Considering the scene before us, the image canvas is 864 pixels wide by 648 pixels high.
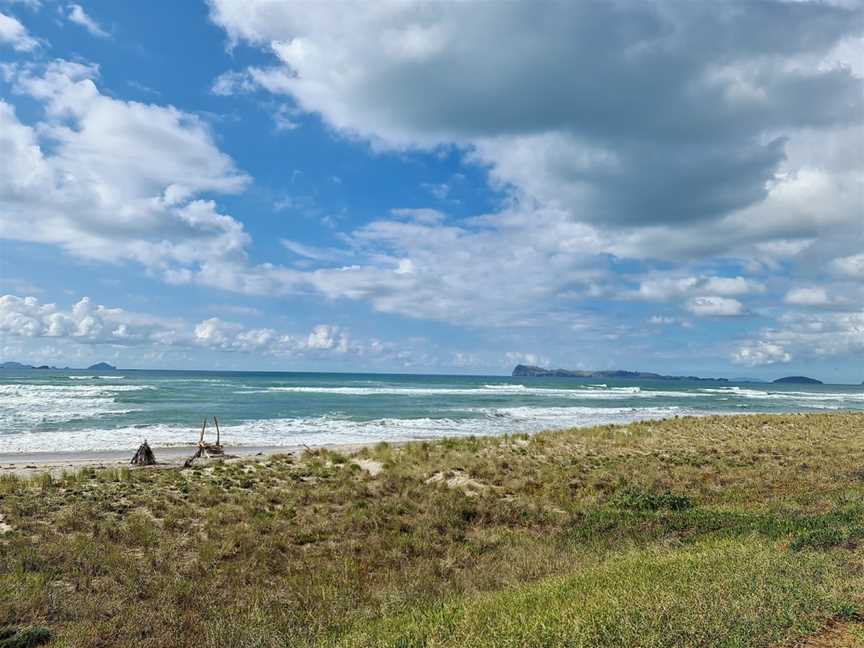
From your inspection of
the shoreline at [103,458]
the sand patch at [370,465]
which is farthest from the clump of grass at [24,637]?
the shoreline at [103,458]

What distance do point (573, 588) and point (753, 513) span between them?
7550 millimetres

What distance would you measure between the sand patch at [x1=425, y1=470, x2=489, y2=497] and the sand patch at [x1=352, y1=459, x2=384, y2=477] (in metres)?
2.24

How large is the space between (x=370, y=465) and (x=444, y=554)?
10122 millimetres

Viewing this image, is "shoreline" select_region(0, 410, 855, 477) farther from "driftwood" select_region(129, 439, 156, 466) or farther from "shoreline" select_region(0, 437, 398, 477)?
"driftwood" select_region(129, 439, 156, 466)

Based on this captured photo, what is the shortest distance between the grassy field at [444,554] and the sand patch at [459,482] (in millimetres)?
97

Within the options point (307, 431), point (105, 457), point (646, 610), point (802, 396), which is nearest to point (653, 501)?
point (646, 610)

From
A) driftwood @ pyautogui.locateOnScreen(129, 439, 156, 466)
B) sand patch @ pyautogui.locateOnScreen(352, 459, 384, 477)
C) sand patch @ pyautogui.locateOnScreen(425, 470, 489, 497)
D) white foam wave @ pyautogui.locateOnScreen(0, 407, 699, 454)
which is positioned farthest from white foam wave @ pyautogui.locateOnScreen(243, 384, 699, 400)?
sand patch @ pyautogui.locateOnScreen(425, 470, 489, 497)

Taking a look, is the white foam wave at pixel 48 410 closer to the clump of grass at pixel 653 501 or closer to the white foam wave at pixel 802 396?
the clump of grass at pixel 653 501

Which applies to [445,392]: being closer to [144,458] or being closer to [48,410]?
[48,410]

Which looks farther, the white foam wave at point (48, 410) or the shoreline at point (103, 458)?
the white foam wave at point (48, 410)

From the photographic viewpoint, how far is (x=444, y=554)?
10695 mm

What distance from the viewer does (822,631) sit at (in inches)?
213

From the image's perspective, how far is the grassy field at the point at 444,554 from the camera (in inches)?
236

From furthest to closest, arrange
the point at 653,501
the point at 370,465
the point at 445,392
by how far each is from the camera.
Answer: the point at 445,392 → the point at 370,465 → the point at 653,501
